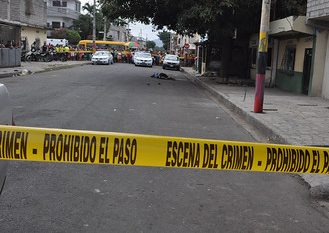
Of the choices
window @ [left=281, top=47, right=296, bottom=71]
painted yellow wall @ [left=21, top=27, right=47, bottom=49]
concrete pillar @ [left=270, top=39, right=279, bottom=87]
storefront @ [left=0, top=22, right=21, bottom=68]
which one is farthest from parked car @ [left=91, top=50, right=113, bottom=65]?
window @ [left=281, top=47, right=296, bottom=71]

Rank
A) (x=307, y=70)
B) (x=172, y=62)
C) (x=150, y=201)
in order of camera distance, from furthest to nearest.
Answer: (x=172, y=62)
(x=307, y=70)
(x=150, y=201)

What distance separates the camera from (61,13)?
81.2 m

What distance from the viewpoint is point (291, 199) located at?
18.3ft

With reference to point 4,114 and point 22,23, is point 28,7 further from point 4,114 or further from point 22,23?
point 4,114

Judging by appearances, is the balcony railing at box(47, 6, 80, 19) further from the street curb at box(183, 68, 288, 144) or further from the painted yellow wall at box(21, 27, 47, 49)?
the street curb at box(183, 68, 288, 144)

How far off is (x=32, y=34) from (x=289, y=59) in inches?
1154

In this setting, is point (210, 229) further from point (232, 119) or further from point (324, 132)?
point (232, 119)

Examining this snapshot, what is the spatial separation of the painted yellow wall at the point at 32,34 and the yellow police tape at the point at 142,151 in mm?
39404

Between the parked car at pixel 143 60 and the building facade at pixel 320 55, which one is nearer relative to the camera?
the building facade at pixel 320 55

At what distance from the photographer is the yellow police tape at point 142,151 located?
375 centimetres

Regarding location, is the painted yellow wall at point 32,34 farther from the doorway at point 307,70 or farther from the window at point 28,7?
the doorway at point 307,70

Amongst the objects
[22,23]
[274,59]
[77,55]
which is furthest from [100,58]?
[274,59]

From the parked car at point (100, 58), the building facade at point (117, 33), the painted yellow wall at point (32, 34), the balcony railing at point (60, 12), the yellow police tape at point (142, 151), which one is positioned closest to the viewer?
the yellow police tape at point (142, 151)

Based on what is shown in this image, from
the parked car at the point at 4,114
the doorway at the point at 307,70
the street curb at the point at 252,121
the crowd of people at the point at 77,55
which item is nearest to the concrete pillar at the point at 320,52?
the doorway at the point at 307,70
